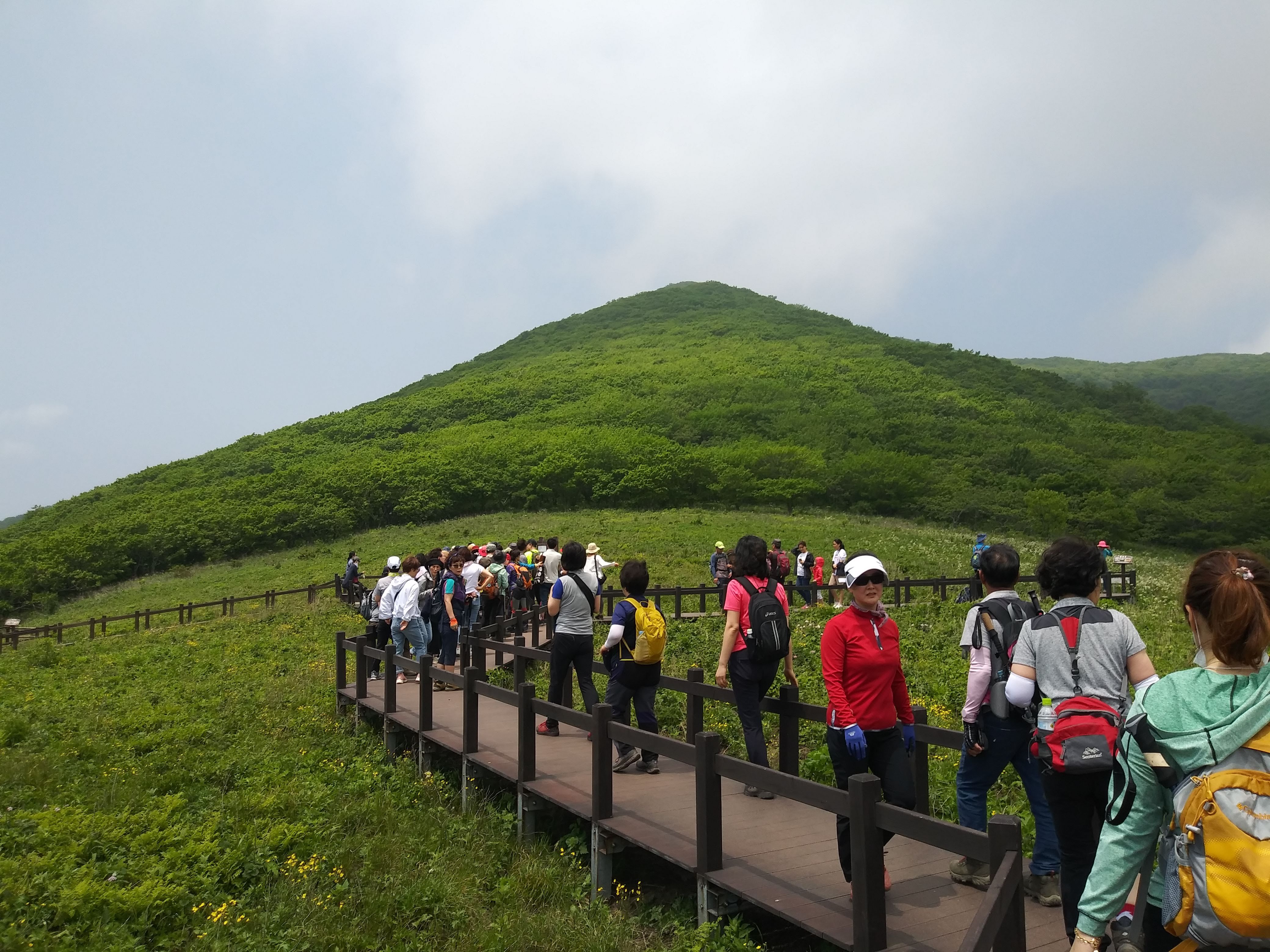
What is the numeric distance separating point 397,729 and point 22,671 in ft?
43.1

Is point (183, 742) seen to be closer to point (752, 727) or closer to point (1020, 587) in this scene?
point (752, 727)

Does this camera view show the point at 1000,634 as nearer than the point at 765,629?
Yes

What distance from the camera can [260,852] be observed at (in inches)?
298

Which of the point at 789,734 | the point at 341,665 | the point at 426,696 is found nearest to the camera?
the point at 789,734

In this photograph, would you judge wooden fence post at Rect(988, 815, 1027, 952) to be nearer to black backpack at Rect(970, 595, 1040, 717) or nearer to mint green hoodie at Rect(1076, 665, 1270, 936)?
mint green hoodie at Rect(1076, 665, 1270, 936)

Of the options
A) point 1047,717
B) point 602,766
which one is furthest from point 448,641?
point 1047,717

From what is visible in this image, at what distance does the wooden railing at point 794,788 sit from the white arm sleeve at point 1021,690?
638 mm

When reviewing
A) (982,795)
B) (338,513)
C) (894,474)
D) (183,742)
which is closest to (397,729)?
(183,742)

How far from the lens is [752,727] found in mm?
6379

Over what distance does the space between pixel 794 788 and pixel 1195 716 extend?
8.57 ft

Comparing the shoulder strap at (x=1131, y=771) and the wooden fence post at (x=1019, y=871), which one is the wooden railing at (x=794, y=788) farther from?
the shoulder strap at (x=1131, y=771)

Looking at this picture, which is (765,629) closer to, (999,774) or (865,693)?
(865,693)

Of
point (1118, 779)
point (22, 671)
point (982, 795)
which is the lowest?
point (22, 671)

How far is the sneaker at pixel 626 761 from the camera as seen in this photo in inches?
308
